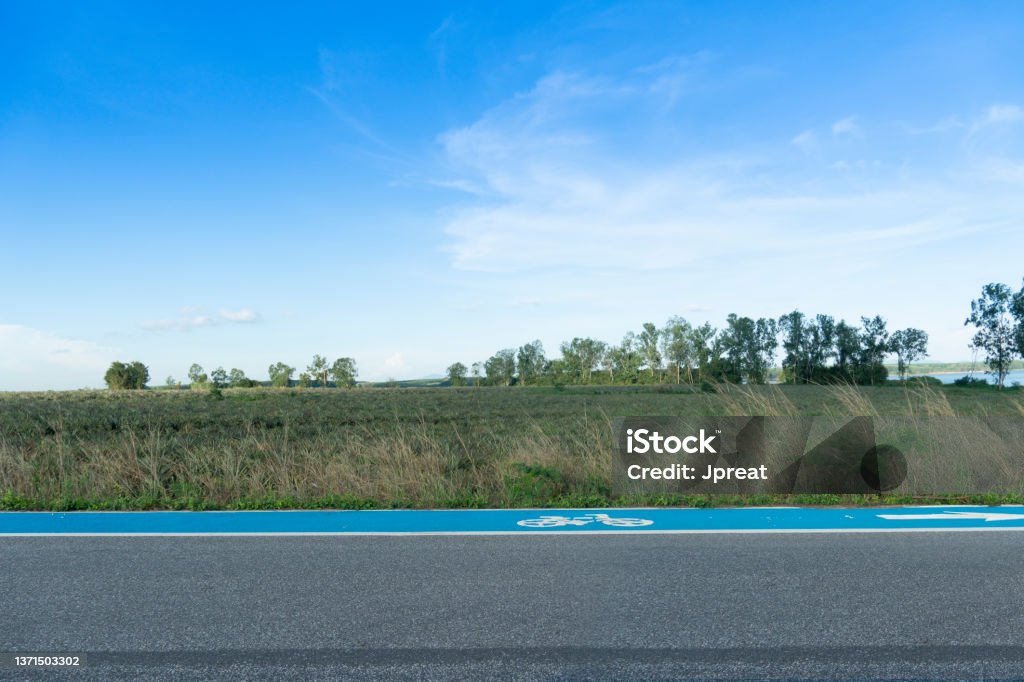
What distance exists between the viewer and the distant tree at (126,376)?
146875mm

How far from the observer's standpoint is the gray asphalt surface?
14.0 ft

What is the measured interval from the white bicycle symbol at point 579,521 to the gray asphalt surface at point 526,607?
921 millimetres

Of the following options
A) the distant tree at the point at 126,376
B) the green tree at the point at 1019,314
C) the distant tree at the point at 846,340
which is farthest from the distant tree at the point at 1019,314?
the distant tree at the point at 126,376

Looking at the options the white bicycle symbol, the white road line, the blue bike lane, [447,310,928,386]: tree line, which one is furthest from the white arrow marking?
[447,310,928,386]: tree line

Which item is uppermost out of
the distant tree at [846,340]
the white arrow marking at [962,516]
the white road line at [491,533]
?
the distant tree at [846,340]

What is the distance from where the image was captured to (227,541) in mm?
7613

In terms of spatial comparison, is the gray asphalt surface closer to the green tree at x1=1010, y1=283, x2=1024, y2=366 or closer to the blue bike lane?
the blue bike lane

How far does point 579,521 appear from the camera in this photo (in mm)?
8711

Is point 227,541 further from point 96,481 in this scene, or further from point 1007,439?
point 1007,439

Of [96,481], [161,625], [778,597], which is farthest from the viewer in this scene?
[96,481]

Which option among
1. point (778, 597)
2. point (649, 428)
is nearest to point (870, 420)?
point (649, 428)

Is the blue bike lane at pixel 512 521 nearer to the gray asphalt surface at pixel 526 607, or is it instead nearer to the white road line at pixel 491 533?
the white road line at pixel 491 533

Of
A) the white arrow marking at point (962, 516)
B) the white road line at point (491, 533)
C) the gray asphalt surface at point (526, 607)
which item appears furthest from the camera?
the white arrow marking at point (962, 516)

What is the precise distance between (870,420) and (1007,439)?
7.65ft
